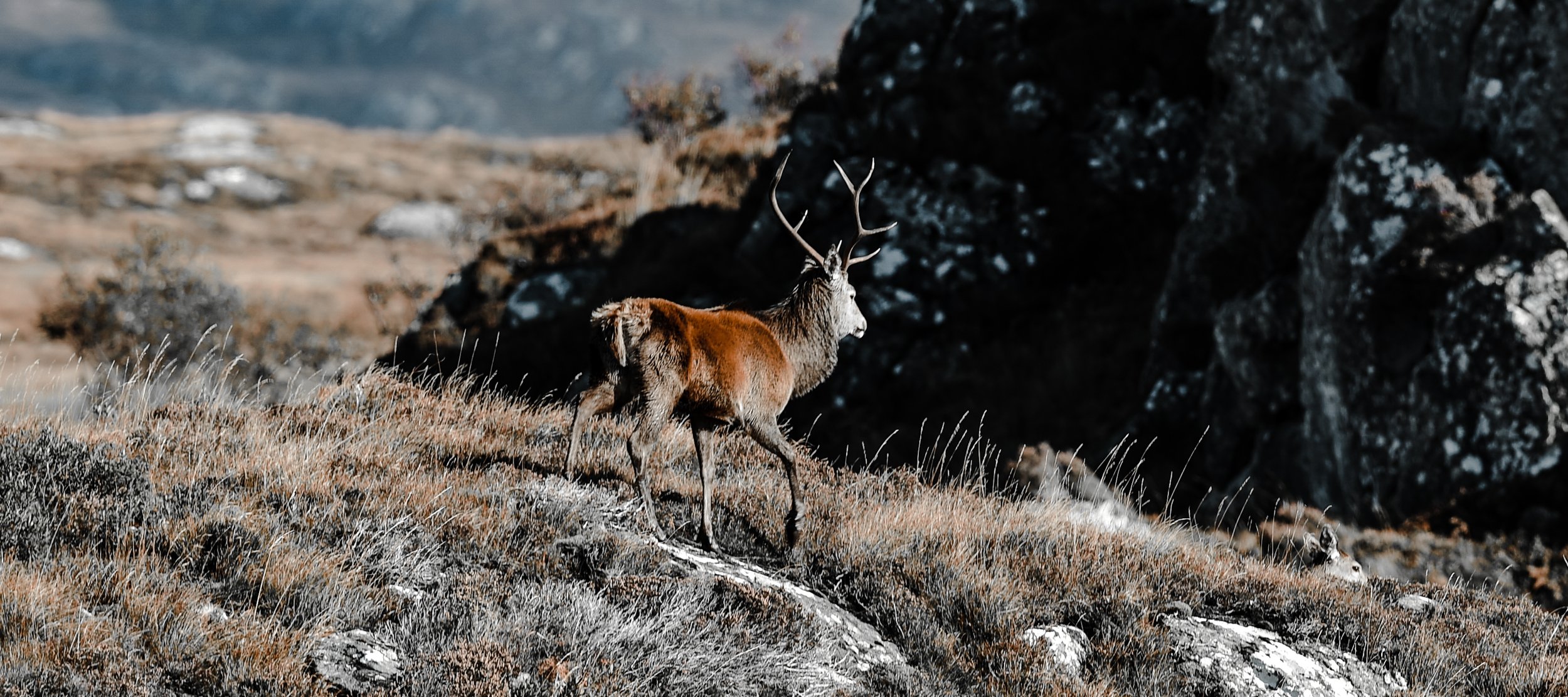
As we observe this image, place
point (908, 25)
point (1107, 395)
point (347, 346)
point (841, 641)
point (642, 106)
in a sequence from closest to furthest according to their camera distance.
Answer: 1. point (841, 641)
2. point (1107, 395)
3. point (908, 25)
4. point (642, 106)
5. point (347, 346)

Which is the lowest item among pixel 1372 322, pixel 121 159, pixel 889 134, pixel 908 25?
pixel 121 159

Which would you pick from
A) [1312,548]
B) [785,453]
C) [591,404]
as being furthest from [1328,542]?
[591,404]

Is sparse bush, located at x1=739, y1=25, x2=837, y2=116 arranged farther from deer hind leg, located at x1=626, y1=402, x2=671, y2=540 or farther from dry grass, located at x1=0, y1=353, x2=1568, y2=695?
deer hind leg, located at x1=626, y1=402, x2=671, y2=540

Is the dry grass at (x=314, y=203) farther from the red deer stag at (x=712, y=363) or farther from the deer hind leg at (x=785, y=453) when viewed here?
the deer hind leg at (x=785, y=453)

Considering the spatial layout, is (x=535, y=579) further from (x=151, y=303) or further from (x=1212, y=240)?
(x=151, y=303)

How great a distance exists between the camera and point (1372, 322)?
13.0 meters

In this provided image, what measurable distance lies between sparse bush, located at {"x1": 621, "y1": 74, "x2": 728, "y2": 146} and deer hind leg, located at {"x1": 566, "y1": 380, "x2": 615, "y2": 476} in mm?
24637

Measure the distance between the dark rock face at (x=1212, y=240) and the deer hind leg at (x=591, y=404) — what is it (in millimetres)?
7689

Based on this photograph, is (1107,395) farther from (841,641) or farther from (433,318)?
(433,318)

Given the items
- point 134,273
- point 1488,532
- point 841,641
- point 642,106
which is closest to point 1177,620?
point 841,641

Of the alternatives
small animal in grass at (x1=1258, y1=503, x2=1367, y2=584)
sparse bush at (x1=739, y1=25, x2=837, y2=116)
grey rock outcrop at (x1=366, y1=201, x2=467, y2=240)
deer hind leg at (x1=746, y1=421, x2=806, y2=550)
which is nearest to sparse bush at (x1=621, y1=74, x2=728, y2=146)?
sparse bush at (x1=739, y1=25, x2=837, y2=116)

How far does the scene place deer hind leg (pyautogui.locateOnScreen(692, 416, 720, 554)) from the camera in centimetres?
647

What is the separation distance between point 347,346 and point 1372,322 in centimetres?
3228

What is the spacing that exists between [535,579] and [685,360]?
138 cm
